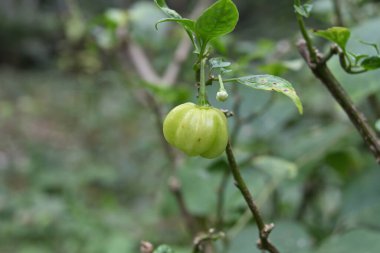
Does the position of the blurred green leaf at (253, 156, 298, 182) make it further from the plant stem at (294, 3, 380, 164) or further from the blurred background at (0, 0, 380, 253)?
the plant stem at (294, 3, 380, 164)

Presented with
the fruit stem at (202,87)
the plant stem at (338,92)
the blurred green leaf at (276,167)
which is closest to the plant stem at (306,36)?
the plant stem at (338,92)

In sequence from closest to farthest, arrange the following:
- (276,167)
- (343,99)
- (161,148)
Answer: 1. (343,99)
2. (276,167)
3. (161,148)

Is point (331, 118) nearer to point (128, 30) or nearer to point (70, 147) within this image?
point (128, 30)

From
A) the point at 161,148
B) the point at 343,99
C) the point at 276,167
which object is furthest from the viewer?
the point at 161,148

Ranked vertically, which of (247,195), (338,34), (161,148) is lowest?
(247,195)

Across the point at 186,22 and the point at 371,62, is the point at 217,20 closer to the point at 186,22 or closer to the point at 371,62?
the point at 186,22

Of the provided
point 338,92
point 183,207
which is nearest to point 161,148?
point 183,207
